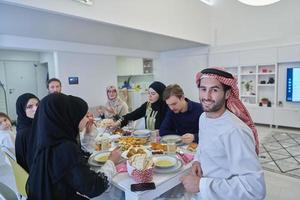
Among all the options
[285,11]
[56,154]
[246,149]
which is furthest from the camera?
[285,11]

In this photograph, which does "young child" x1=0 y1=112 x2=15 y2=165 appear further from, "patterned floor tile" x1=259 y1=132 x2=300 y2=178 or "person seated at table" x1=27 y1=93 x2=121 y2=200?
"patterned floor tile" x1=259 y1=132 x2=300 y2=178

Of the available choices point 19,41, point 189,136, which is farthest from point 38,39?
point 189,136

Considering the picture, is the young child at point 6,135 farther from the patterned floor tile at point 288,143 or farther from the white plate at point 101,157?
the patterned floor tile at point 288,143

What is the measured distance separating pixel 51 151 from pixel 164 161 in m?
0.76

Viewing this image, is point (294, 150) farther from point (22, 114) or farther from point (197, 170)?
point (22, 114)

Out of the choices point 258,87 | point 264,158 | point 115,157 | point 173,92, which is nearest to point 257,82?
point 258,87

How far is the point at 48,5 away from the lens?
2.59 meters

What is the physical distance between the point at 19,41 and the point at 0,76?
9.70ft

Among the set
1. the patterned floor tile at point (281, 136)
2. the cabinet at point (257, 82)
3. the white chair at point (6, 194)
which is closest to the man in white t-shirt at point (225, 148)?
the white chair at point (6, 194)

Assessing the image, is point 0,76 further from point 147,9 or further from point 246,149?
point 246,149

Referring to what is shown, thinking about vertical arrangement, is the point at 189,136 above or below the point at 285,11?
below

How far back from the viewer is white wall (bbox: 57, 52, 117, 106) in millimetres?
4828

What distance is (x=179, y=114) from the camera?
2150 mm

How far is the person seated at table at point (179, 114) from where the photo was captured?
81.0 inches
